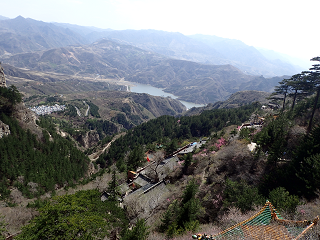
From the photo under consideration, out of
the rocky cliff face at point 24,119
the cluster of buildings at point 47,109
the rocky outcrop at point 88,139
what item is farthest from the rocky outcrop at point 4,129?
the cluster of buildings at point 47,109

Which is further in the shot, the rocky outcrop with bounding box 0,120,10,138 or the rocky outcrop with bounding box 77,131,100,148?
the rocky outcrop with bounding box 77,131,100,148

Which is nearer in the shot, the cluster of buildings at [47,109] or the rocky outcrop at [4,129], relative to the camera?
the rocky outcrop at [4,129]

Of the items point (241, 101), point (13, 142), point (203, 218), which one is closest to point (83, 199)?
point (203, 218)

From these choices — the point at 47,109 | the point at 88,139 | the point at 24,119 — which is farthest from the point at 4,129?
the point at 47,109

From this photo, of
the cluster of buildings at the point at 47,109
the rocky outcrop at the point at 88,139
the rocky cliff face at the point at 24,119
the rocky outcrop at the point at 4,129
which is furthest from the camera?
the cluster of buildings at the point at 47,109

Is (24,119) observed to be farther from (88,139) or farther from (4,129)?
(88,139)

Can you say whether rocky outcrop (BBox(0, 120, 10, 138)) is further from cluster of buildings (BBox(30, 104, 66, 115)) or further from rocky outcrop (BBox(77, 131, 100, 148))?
cluster of buildings (BBox(30, 104, 66, 115))

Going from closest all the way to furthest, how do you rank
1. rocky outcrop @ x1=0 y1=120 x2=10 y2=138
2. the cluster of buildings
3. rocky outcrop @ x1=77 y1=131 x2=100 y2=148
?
rocky outcrop @ x1=0 y1=120 x2=10 y2=138, rocky outcrop @ x1=77 y1=131 x2=100 y2=148, the cluster of buildings

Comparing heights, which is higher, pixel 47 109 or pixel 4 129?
pixel 4 129

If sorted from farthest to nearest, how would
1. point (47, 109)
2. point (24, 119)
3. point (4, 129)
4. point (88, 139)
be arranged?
point (47, 109), point (88, 139), point (24, 119), point (4, 129)

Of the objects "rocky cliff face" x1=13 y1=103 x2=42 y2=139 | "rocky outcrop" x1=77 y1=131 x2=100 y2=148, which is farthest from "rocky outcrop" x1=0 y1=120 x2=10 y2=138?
"rocky outcrop" x1=77 y1=131 x2=100 y2=148

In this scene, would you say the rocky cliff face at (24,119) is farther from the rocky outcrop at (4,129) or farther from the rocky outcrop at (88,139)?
the rocky outcrop at (88,139)

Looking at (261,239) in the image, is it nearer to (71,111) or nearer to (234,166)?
(234,166)
